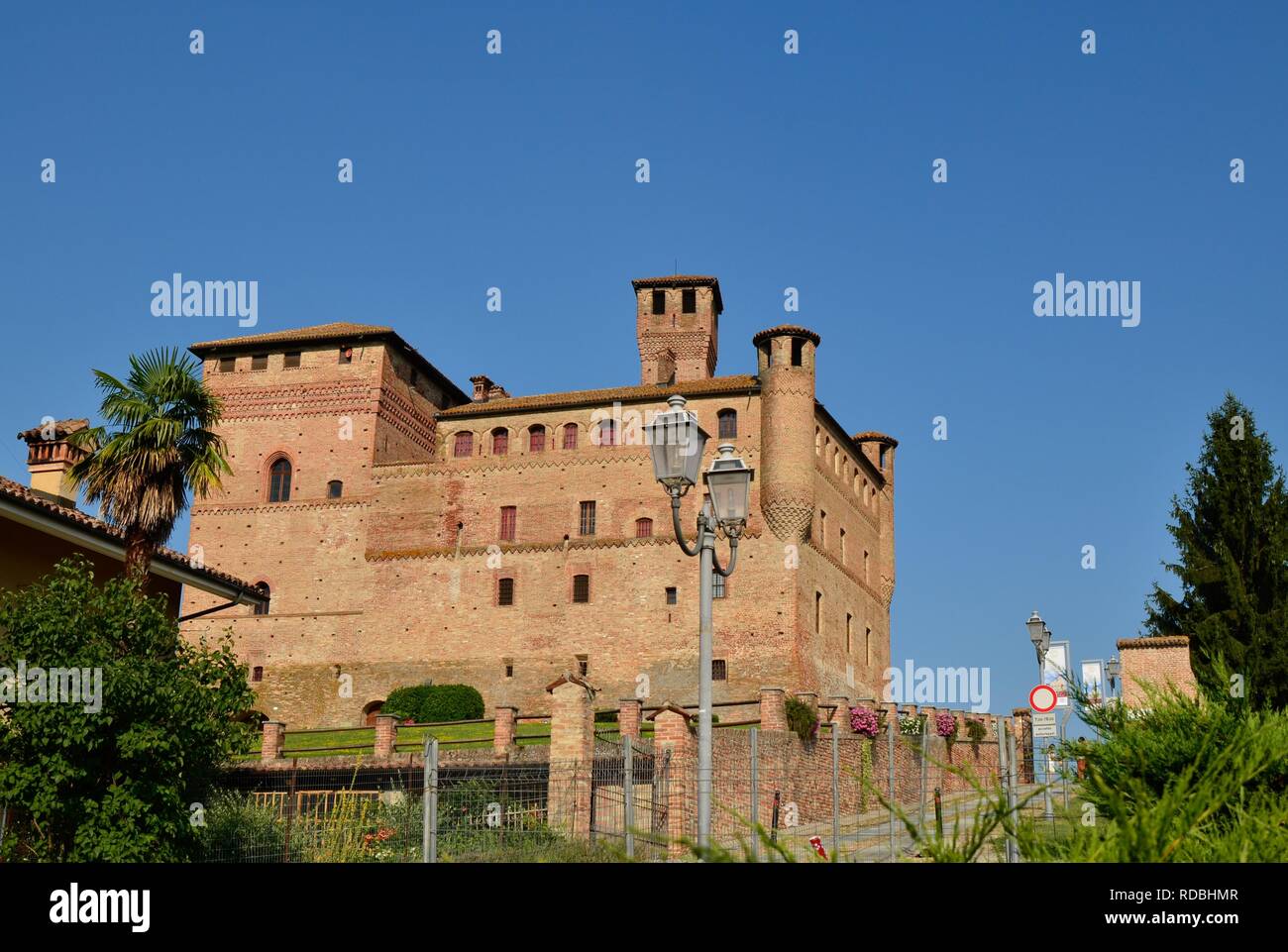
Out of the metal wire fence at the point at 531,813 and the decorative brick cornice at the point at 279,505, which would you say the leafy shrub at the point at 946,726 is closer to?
the metal wire fence at the point at 531,813

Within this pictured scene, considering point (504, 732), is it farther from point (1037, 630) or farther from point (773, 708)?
point (1037, 630)

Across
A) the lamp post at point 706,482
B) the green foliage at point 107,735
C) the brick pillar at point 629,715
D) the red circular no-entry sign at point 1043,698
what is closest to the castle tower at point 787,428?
the brick pillar at point 629,715

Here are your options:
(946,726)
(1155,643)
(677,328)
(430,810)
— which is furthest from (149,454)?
(677,328)

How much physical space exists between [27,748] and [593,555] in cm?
3311

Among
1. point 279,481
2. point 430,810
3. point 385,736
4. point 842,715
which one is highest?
point 279,481

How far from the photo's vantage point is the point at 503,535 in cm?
4922

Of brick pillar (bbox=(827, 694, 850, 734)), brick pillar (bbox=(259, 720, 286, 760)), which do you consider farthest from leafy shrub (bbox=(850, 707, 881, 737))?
brick pillar (bbox=(259, 720, 286, 760))

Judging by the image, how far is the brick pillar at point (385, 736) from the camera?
28.9 metres

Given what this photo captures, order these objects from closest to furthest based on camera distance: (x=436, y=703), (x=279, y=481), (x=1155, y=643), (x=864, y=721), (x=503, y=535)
→ (x=1155, y=643) → (x=864, y=721) → (x=436, y=703) → (x=503, y=535) → (x=279, y=481)

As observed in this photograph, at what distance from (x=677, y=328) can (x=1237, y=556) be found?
26527mm

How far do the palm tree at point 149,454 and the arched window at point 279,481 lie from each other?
27604 millimetres

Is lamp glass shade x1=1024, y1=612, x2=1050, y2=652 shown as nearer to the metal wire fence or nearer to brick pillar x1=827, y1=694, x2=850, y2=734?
the metal wire fence
